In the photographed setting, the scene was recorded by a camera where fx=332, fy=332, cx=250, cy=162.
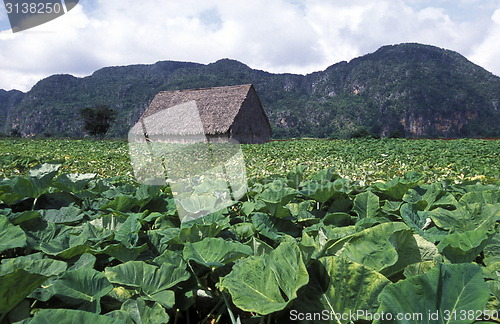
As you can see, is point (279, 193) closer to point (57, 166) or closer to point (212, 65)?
point (57, 166)

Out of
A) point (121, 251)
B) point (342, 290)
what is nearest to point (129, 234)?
point (121, 251)

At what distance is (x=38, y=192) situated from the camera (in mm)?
1496

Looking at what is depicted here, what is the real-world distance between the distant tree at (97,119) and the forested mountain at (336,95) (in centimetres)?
1864

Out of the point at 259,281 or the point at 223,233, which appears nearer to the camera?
the point at 259,281

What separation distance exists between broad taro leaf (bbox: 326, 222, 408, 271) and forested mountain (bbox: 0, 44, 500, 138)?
232 ft

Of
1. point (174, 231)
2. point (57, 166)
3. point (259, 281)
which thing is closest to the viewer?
point (259, 281)

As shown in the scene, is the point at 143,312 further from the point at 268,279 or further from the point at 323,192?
the point at 323,192

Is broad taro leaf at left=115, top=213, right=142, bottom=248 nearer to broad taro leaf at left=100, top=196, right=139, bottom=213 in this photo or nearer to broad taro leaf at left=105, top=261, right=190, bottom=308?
broad taro leaf at left=105, top=261, right=190, bottom=308

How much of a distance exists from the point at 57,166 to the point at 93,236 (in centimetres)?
94

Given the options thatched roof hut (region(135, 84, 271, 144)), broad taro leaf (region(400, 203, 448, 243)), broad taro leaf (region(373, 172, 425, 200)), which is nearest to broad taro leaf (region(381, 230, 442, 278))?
broad taro leaf (region(400, 203, 448, 243))

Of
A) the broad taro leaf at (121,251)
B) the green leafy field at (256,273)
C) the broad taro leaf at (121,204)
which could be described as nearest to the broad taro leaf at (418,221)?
the green leafy field at (256,273)

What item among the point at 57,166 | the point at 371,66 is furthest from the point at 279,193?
the point at 371,66

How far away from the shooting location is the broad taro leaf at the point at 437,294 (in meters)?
0.57

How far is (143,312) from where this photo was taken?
710 mm
